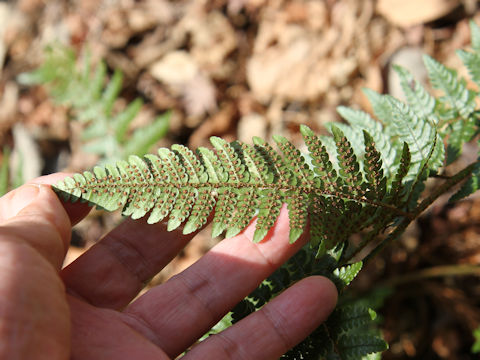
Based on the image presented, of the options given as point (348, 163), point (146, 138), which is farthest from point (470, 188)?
point (146, 138)

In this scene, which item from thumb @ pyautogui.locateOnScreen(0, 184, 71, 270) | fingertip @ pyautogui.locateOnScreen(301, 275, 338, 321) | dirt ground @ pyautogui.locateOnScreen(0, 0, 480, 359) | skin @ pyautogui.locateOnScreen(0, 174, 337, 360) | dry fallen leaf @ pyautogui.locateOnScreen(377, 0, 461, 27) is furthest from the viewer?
dry fallen leaf @ pyautogui.locateOnScreen(377, 0, 461, 27)

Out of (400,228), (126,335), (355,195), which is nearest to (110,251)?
(126,335)

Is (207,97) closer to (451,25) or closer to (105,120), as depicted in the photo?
(105,120)

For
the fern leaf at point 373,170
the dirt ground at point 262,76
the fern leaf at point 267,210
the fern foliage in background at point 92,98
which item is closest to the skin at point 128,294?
the fern leaf at point 267,210

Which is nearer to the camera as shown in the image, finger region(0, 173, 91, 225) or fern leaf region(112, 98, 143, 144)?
finger region(0, 173, 91, 225)

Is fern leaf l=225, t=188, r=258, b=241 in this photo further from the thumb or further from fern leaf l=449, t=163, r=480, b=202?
fern leaf l=449, t=163, r=480, b=202

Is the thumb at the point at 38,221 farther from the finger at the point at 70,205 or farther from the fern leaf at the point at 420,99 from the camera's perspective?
the fern leaf at the point at 420,99

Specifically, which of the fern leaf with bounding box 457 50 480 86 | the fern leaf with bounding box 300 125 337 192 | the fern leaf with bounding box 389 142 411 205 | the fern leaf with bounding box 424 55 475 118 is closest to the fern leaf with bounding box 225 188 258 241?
the fern leaf with bounding box 300 125 337 192
